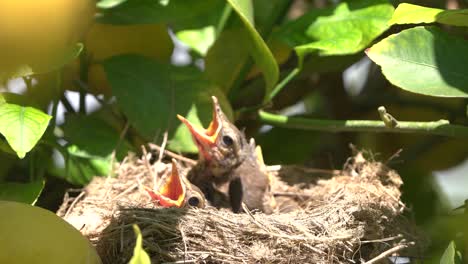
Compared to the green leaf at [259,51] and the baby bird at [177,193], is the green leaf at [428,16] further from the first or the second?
the baby bird at [177,193]

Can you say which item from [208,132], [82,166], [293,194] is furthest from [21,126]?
[293,194]

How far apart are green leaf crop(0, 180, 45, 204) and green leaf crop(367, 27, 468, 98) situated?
0.54 m

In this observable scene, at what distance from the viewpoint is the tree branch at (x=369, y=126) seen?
5.06 feet

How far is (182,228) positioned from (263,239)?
4.8 inches

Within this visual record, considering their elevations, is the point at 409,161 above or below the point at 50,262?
below

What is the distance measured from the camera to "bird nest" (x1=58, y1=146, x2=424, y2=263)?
1447 millimetres

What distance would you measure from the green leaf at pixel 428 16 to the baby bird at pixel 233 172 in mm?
451

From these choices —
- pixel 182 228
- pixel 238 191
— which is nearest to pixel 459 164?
pixel 238 191

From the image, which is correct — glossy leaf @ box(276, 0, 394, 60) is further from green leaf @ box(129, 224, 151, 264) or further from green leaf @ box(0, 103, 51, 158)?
green leaf @ box(129, 224, 151, 264)

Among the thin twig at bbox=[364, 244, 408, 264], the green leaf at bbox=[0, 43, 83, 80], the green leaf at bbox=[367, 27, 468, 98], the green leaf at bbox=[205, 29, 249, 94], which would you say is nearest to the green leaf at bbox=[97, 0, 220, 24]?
the green leaf at bbox=[205, 29, 249, 94]

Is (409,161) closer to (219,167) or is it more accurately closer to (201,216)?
(219,167)

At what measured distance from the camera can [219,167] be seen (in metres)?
1.86

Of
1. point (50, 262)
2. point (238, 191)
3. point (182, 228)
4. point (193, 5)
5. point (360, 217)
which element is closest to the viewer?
point (50, 262)

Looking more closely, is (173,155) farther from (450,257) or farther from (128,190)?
(450,257)
